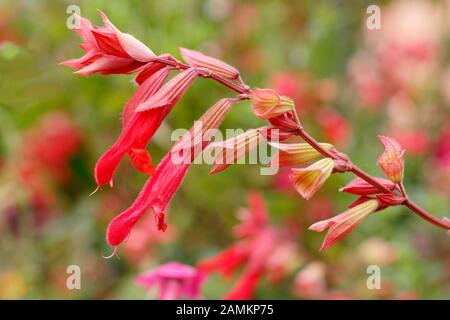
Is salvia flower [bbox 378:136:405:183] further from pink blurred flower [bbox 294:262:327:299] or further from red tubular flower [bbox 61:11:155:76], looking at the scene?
pink blurred flower [bbox 294:262:327:299]

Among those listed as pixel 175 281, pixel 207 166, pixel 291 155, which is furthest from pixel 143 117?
pixel 207 166

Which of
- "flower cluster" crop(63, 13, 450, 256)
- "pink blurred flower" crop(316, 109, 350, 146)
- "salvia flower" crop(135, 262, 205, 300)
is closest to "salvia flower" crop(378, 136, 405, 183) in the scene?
"flower cluster" crop(63, 13, 450, 256)

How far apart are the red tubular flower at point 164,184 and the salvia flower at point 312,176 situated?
8cm

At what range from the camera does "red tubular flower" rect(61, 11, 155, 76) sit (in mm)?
593

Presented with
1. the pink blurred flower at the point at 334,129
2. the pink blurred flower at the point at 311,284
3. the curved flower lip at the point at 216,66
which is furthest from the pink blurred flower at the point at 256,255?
the curved flower lip at the point at 216,66

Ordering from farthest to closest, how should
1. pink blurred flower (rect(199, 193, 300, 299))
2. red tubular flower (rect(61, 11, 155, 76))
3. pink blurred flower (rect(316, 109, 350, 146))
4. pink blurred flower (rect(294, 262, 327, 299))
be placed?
pink blurred flower (rect(316, 109, 350, 146)) → pink blurred flower (rect(294, 262, 327, 299)) → pink blurred flower (rect(199, 193, 300, 299)) → red tubular flower (rect(61, 11, 155, 76))

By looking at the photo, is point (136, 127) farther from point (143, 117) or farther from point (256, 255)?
point (256, 255)

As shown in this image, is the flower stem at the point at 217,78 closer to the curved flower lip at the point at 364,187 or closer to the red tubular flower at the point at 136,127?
the red tubular flower at the point at 136,127

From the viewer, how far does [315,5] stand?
1949 mm

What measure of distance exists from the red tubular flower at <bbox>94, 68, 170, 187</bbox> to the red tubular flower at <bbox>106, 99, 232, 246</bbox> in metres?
0.03

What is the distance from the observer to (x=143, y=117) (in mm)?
622

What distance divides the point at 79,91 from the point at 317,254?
0.54m

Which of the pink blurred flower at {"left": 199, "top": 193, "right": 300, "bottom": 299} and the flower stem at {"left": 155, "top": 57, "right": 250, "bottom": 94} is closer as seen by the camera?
the flower stem at {"left": 155, "top": 57, "right": 250, "bottom": 94}

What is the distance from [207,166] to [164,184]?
0.89 m
